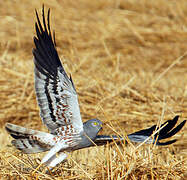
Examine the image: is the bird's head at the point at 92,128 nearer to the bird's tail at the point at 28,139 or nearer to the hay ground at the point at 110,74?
the hay ground at the point at 110,74

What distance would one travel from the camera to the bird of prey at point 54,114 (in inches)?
105

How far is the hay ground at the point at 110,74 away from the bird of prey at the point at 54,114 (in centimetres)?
10

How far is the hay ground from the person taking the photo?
251 centimetres

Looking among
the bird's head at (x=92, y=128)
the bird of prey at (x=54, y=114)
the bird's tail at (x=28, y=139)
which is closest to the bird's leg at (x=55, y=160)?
the bird of prey at (x=54, y=114)

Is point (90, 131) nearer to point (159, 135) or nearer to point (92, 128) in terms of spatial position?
point (92, 128)

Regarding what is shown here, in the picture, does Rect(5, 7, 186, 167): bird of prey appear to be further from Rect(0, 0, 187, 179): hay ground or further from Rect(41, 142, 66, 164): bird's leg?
Rect(0, 0, 187, 179): hay ground

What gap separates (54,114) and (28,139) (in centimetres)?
23

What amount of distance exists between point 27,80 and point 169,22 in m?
2.86

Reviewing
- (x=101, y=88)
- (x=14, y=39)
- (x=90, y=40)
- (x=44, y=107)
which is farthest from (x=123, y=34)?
(x=44, y=107)

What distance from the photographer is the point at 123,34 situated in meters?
6.13

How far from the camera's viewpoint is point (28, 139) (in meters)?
2.79

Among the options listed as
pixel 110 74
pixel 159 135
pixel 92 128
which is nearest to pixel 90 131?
pixel 92 128

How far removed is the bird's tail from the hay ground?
0.23 ft

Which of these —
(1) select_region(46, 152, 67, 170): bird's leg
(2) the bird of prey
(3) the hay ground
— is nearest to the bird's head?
(2) the bird of prey
